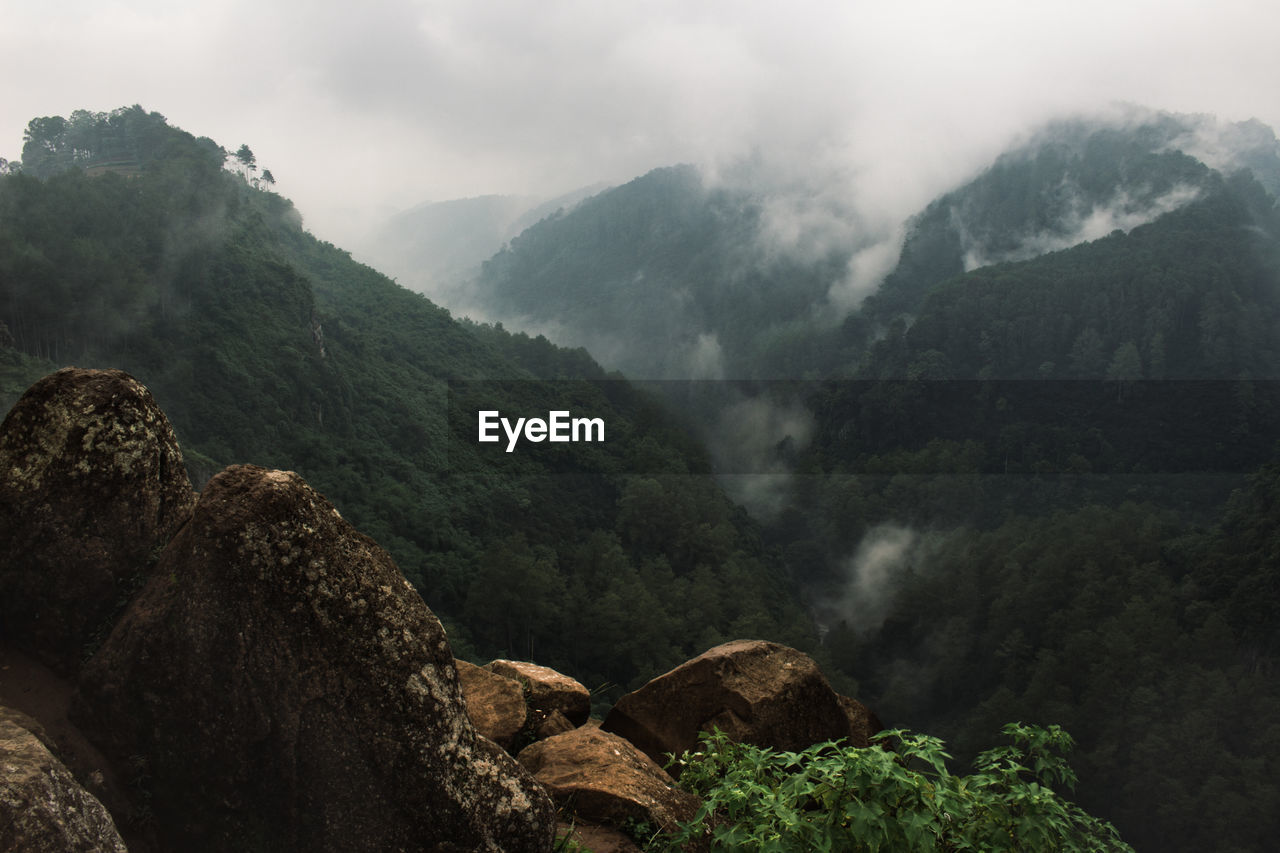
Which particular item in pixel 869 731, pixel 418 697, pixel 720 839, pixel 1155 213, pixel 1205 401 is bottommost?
pixel 869 731

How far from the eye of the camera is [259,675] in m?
3.36

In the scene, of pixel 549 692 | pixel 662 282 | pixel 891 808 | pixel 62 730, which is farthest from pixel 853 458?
pixel 62 730

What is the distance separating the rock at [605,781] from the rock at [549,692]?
108cm

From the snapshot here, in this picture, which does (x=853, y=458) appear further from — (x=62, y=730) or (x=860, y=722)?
(x=62, y=730)

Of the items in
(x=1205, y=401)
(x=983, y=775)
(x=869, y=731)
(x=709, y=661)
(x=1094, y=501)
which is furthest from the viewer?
(x=1205, y=401)

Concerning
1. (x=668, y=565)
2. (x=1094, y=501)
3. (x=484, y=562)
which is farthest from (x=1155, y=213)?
(x=484, y=562)

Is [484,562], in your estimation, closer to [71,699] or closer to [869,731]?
[869,731]

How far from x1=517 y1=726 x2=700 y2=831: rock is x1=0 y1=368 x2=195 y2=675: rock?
2466mm

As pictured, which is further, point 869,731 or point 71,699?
point 869,731

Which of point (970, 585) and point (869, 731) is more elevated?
point (869, 731)

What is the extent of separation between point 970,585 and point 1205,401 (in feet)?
112

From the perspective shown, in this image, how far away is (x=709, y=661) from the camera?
6.73m

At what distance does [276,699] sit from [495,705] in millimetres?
2659

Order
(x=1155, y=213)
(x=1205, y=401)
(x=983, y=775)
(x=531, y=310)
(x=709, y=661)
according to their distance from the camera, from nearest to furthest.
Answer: (x=983, y=775) → (x=709, y=661) → (x=1205, y=401) → (x=1155, y=213) → (x=531, y=310)
